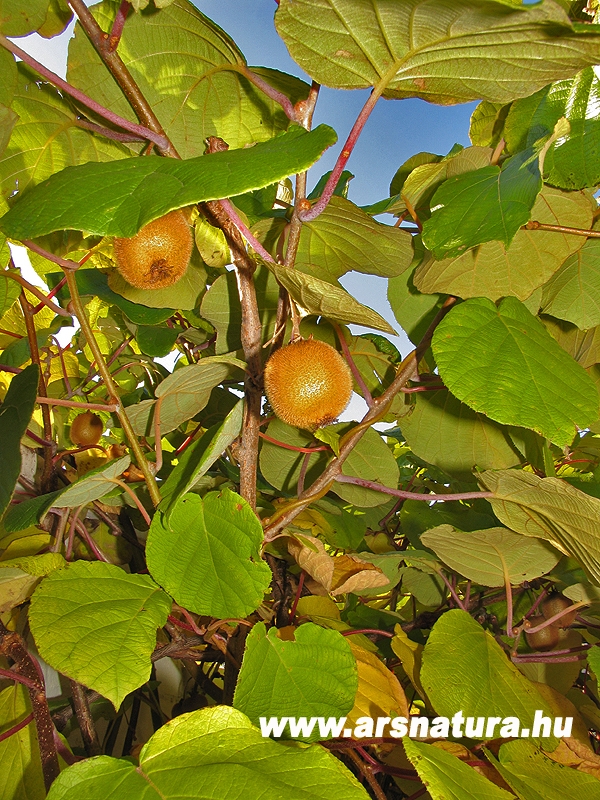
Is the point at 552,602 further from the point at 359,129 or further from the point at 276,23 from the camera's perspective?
the point at 276,23

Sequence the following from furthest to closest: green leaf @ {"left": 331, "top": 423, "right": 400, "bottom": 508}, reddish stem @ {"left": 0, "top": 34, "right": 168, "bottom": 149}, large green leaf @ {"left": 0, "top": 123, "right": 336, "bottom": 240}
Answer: green leaf @ {"left": 331, "top": 423, "right": 400, "bottom": 508}
reddish stem @ {"left": 0, "top": 34, "right": 168, "bottom": 149}
large green leaf @ {"left": 0, "top": 123, "right": 336, "bottom": 240}

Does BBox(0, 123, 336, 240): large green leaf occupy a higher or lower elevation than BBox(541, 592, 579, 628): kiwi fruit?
higher

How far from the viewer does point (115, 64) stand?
600 millimetres

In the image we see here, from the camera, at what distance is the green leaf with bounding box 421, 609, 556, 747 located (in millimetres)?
724

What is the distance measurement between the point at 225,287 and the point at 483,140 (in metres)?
0.50

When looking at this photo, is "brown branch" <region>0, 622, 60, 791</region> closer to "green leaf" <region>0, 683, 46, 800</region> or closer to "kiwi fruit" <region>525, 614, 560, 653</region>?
"green leaf" <region>0, 683, 46, 800</region>

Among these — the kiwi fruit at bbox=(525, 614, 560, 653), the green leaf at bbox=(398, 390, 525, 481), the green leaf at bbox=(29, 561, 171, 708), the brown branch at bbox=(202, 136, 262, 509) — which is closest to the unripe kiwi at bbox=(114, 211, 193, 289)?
the brown branch at bbox=(202, 136, 262, 509)

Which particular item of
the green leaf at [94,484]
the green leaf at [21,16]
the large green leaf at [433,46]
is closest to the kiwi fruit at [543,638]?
the green leaf at [94,484]

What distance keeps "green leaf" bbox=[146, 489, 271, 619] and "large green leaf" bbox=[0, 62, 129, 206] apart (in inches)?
19.3

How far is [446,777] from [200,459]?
397 mm

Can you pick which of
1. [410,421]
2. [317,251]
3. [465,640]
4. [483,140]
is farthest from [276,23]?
[465,640]

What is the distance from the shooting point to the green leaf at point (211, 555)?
2.20ft

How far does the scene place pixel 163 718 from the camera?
112 centimetres

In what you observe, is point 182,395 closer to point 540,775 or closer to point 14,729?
point 14,729
